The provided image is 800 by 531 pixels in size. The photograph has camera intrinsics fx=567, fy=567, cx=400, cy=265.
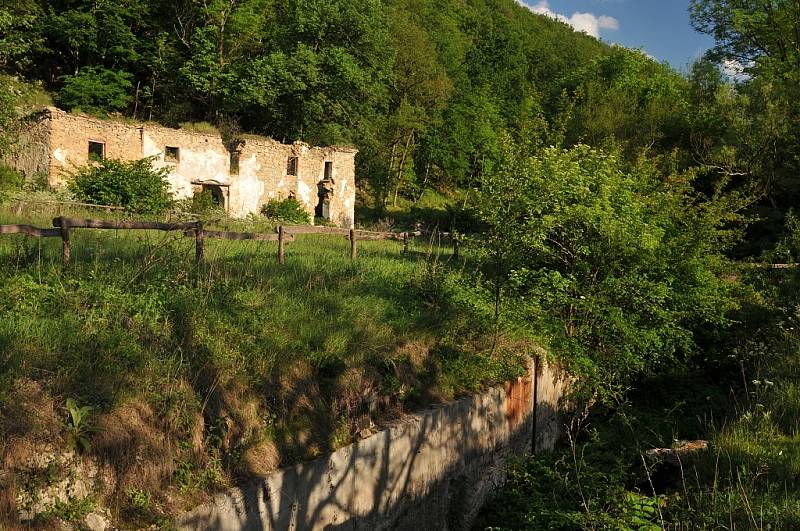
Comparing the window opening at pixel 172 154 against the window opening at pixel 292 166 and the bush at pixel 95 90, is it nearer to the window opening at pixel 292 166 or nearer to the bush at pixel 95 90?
the window opening at pixel 292 166

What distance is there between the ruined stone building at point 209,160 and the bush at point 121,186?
192 cm

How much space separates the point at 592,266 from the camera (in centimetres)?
1039

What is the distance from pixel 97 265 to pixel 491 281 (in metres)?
5.87

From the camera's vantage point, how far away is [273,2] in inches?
1622

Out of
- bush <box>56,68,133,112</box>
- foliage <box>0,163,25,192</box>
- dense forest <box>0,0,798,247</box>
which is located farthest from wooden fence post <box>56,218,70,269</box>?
bush <box>56,68,133,112</box>

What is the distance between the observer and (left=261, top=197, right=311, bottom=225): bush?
29125 millimetres

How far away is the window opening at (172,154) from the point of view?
2596 cm

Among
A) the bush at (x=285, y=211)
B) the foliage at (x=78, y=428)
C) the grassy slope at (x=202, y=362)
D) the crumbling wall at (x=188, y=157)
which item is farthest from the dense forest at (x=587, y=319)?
the bush at (x=285, y=211)

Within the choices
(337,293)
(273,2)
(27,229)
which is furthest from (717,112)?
(273,2)

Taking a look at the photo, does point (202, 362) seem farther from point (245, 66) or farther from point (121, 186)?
point (245, 66)

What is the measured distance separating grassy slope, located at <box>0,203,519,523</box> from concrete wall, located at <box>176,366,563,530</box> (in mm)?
219

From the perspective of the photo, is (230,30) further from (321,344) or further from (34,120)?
(321,344)

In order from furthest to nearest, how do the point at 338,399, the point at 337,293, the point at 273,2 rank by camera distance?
the point at 273,2
the point at 337,293
the point at 338,399

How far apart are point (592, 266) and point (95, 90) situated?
1168 inches
